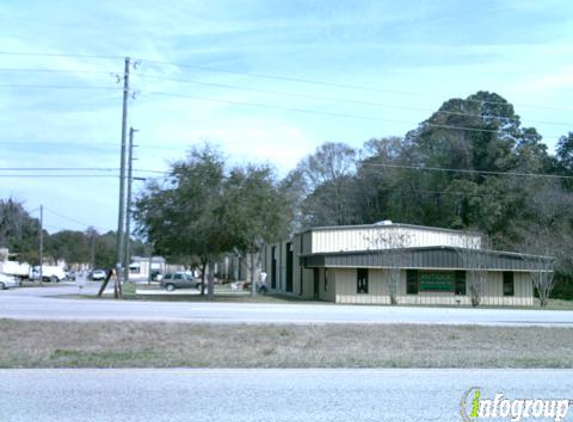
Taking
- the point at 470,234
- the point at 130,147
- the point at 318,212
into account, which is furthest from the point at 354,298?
the point at 318,212

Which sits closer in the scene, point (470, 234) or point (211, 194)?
point (211, 194)

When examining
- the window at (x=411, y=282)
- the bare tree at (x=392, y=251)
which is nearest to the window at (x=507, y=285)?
the window at (x=411, y=282)

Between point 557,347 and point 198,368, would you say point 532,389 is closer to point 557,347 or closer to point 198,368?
point 198,368

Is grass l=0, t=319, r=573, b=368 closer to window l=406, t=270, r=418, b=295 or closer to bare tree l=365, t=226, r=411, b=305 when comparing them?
bare tree l=365, t=226, r=411, b=305

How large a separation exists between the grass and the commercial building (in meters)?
19.5

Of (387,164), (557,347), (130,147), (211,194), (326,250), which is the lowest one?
(557,347)

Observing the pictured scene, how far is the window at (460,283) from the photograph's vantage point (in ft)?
138

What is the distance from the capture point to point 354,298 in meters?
40.7

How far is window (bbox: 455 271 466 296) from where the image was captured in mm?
42094

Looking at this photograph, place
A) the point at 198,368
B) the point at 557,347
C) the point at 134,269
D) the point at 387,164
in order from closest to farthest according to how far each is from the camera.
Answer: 1. the point at 198,368
2. the point at 557,347
3. the point at 387,164
4. the point at 134,269

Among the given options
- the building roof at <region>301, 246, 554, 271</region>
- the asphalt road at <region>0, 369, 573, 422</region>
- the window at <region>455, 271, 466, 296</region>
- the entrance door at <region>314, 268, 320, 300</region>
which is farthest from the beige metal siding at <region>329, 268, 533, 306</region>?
the asphalt road at <region>0, 369, 573, 422</region>

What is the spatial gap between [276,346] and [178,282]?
41075 mm

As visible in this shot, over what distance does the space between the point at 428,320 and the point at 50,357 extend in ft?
48.6

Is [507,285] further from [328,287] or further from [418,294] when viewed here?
[328,287]
